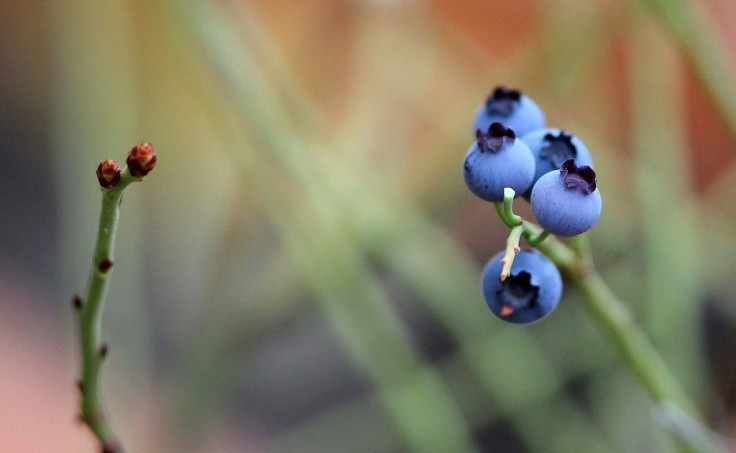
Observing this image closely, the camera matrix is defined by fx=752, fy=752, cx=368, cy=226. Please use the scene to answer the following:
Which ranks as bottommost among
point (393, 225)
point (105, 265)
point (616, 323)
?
point (616, 323)

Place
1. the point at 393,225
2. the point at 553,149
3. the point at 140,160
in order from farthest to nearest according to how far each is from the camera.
Answer: the point at 393,225, the point at 553,149, the point at 140,160

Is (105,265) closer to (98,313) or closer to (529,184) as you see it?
(98,313)

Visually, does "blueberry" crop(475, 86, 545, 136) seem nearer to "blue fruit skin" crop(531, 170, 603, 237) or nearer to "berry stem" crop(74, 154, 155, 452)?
"blue fruit skin" crop(531, 170, 603, 237)

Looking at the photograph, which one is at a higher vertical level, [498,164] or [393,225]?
[393,225]

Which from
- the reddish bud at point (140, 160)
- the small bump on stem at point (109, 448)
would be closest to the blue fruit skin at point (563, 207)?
the reddish bud at point (140, 160)

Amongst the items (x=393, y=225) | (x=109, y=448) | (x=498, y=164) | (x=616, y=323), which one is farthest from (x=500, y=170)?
(x=393, y=225)

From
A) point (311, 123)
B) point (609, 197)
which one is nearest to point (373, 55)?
point (311, 123)
